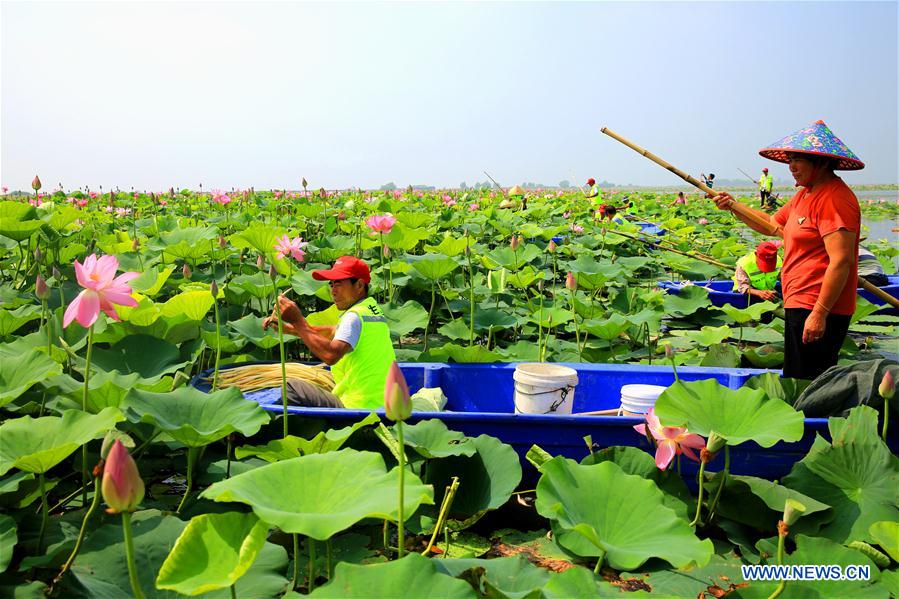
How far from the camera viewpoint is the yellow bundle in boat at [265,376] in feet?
8.56

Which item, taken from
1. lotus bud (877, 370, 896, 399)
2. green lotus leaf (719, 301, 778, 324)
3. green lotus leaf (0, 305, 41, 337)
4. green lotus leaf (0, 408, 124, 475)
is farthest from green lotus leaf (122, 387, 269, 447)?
green lotus leaf (719, 301, 778, 324)

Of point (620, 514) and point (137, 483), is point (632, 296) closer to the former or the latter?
point (620, 514)

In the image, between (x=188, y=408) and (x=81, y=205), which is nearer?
(x=188, y=408)

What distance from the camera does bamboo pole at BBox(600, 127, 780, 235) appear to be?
2781mm

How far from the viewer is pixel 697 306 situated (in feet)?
13.8

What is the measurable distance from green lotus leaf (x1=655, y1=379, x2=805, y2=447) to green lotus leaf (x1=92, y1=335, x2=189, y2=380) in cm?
159

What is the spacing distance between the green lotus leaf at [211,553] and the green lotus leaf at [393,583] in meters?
0.12

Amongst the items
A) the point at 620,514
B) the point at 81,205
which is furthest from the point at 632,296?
the point at 81,205

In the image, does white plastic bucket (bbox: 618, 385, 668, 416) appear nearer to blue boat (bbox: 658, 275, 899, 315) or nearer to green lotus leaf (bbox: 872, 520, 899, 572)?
green lotus leaf (bbox: 872, 520, 899, 572)

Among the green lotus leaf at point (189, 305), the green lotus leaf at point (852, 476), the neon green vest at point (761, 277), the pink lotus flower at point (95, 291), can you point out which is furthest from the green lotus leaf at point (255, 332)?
the neon green vest at point (761, 277)

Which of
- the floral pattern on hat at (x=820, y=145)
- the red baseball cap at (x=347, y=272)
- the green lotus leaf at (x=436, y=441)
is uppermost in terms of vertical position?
the floral pattern on hat at (x=820, y=145)

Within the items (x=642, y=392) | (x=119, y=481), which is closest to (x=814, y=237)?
(x=642, y=392)

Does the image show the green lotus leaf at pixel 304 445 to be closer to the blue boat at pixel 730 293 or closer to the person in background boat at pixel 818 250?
the person in background boat at pixel 818 250

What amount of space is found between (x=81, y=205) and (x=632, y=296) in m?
6.07
